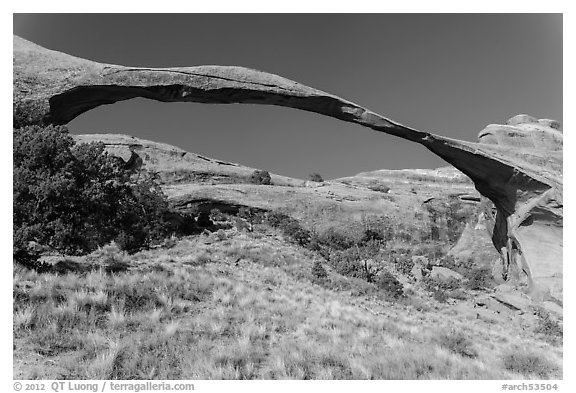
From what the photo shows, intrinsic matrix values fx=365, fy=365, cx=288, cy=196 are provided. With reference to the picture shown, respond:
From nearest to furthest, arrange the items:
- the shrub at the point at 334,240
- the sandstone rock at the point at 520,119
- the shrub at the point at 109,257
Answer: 1. the shrub at the point at 109,257
2. the sandstone rock at the point at 520,119
3. the shrub at the point at 334,240

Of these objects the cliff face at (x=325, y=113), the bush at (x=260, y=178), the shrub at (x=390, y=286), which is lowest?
the shrub at (x=390, y=286)

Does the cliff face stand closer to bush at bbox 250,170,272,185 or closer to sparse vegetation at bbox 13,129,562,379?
sparse vegetation at bbox 13,129,562,379

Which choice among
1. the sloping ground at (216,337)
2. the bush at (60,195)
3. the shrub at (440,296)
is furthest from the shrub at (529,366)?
the bush at (60,195)

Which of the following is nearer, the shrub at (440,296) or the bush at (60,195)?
the bush at (60,195)

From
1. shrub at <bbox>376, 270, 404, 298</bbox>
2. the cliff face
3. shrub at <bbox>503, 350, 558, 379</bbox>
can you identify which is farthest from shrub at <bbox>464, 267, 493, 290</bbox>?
shrub at <bbox>503, 350, 558, 379</bbox>

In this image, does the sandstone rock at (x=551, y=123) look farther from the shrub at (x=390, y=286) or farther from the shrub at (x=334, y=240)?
the shrub at (x=334, y=240)
